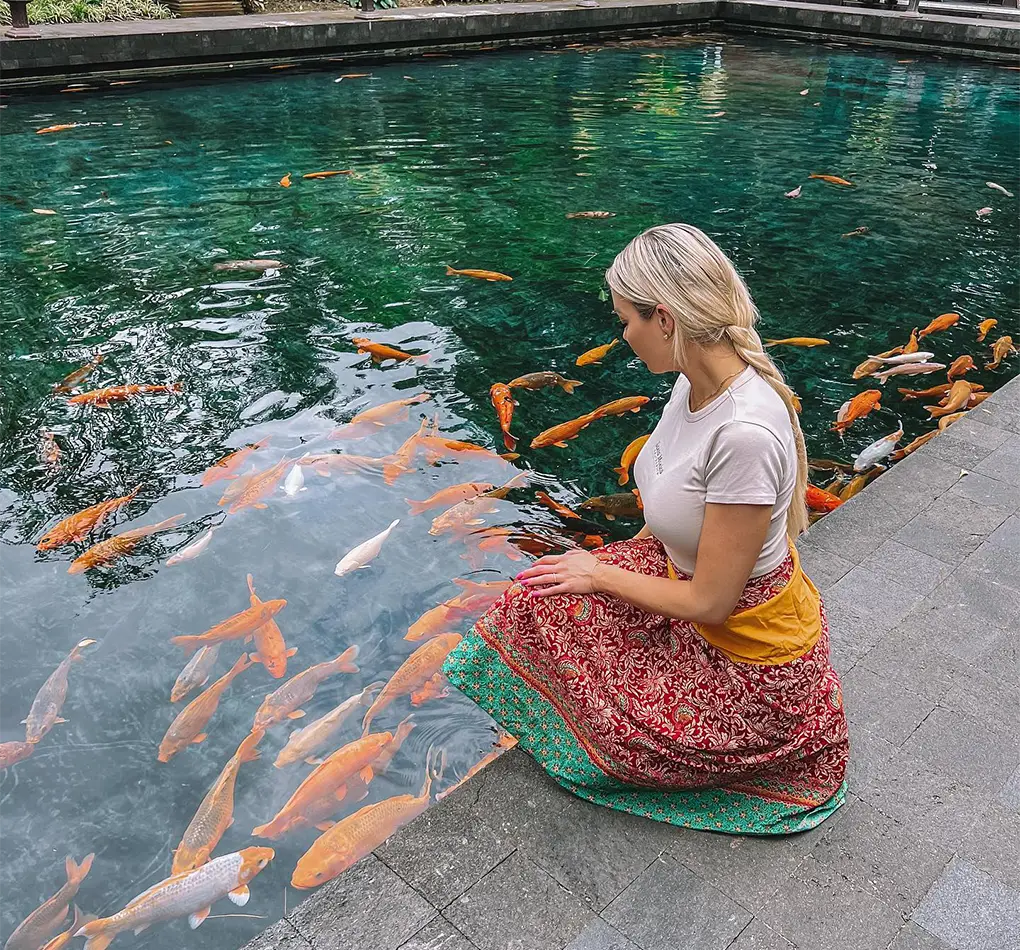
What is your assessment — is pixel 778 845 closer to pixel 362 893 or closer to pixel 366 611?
pixel 362 893

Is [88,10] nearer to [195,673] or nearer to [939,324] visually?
[939,324]

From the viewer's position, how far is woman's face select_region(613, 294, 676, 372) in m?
2.30

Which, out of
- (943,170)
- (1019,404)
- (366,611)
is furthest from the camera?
(943,170)

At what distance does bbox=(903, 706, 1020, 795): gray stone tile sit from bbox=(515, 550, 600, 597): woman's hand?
1.24m

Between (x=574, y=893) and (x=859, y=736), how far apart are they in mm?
1110

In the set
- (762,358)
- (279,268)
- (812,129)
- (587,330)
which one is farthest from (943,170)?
(762,358)

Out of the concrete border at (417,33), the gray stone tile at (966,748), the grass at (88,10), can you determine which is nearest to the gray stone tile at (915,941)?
the gray stone tile at (966,748)

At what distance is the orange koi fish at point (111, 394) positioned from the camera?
225 inches

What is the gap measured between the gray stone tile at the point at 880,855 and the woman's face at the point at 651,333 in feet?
4.59

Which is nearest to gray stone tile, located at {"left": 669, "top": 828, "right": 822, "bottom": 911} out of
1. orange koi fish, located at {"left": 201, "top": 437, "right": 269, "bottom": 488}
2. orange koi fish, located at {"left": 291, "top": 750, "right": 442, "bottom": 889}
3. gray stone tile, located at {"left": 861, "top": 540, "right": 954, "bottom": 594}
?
orange koi fish, located at {"left": 291, "top": 750, "right": 442, "bottom": 889}

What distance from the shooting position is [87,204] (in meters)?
9.45

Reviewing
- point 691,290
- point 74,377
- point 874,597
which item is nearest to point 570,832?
point 691,290

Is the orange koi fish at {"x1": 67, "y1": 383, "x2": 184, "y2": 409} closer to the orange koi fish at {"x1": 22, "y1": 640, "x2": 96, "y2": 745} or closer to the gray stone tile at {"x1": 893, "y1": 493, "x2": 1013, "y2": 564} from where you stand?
the orange koi fish at {"x1": 22, "y1": 640, "x2": 96, "y2": 745}

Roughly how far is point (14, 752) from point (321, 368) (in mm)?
3486
